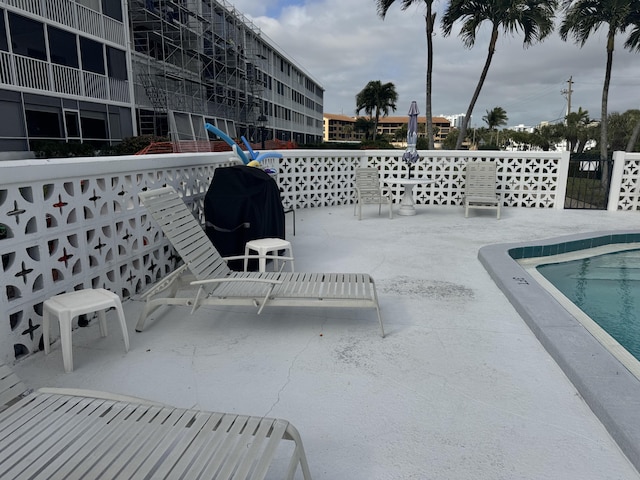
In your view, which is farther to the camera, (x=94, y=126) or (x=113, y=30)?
(x=113, y=30)

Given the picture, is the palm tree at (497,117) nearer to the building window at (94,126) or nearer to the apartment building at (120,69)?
the apartment building at (120,69)

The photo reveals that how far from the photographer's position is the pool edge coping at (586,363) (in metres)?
1.96

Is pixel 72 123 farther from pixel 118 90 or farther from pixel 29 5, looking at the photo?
pixel 29 5

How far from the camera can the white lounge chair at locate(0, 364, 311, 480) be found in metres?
1.30

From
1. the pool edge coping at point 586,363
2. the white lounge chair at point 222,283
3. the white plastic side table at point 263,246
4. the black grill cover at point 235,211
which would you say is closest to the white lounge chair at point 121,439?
the white lounge chair at point 222,283

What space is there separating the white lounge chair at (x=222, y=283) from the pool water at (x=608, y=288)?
211 centimetres

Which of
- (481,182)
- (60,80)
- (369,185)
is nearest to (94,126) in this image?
(60,80)

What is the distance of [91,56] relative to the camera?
1528cm

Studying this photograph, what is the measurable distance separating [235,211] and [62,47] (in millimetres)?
13815

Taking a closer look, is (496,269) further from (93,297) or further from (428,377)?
(93,297)

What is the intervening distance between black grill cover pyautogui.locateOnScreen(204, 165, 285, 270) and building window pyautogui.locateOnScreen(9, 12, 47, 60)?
12.1 m

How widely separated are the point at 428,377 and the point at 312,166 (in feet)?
23.1

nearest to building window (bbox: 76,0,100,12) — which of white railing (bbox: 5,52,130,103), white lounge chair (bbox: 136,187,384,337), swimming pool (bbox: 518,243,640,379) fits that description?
white railing (bbox: 5,52,130,103)

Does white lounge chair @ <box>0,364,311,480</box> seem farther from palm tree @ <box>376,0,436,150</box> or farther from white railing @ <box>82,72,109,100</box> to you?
white railing @ <box>82,72,109,100</box>
